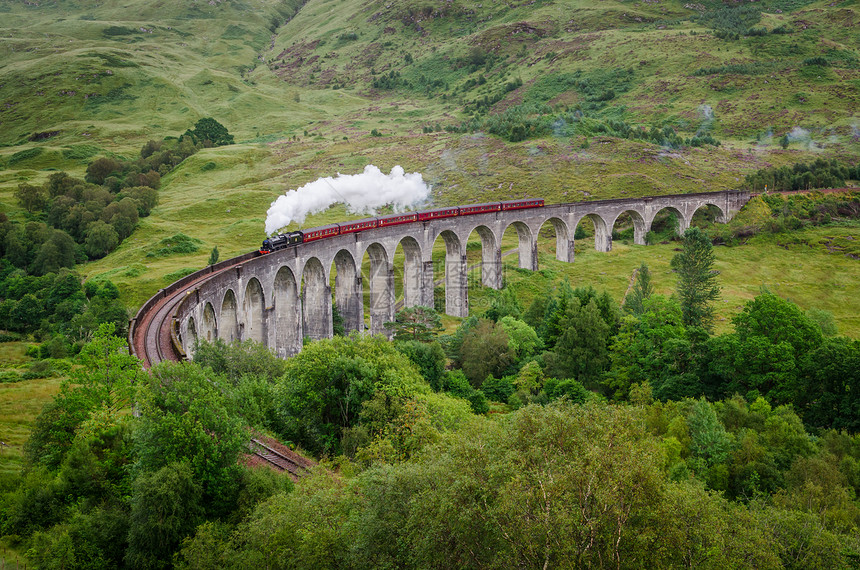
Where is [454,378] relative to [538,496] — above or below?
below

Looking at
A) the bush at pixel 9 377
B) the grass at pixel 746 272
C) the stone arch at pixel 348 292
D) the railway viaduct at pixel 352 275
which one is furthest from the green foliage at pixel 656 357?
the bush at pixel 9 377

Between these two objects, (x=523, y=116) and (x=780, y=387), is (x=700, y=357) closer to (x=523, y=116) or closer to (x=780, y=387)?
(x=780, y=387)

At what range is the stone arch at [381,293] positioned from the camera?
69.7m

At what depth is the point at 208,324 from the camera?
1801 inches

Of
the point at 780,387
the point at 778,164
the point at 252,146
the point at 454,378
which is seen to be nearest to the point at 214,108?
the point at 252,146

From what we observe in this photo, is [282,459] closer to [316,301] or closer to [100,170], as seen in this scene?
[316,301]

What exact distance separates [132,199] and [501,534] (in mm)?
111376

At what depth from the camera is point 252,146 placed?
148375mm

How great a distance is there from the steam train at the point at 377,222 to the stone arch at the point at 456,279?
12.3 feet

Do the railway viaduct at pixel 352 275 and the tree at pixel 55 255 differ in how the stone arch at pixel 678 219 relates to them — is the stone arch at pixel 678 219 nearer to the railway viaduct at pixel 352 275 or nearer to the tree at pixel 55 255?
the railway viaduct at pixel 352 275

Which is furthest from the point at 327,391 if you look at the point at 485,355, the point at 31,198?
the point at 31,198

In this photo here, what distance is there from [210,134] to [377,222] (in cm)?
10924

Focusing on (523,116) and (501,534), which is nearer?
(501,534)

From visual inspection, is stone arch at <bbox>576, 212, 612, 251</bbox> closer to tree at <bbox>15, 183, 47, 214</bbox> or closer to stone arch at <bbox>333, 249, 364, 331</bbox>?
stone arch at <bbox>333, 249, 364, 331</bbox>
